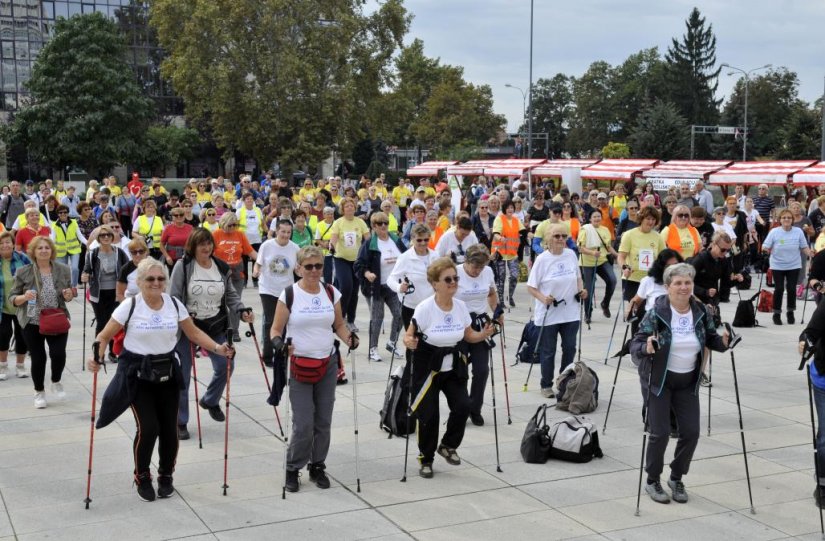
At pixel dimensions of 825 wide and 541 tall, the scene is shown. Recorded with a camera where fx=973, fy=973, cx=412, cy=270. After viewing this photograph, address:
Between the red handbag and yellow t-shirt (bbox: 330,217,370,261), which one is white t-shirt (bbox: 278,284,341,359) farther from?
yellow t-shirt (bbox: 330,217,370,261)

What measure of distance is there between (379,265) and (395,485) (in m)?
4.51

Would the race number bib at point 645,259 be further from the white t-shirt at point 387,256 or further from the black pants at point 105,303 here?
the black pants at point 105,303

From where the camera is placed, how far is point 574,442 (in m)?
7.64

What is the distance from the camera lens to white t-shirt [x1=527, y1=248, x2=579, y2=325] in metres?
9.44

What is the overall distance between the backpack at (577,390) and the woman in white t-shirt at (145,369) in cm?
385

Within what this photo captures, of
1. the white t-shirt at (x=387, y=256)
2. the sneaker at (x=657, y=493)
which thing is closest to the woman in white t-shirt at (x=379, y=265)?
the white t-shirt at (x=387, y=256)

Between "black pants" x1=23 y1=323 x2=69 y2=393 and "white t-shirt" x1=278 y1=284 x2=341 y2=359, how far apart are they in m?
3.51

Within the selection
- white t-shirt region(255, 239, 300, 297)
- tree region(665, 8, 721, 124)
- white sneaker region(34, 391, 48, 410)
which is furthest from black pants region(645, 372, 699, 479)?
tree region(665, 8, 721, 124)

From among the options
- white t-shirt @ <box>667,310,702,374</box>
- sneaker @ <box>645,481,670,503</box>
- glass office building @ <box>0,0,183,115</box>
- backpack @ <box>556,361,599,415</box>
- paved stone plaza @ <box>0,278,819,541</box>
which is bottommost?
paved stone plaza @ <box>0,278,819,541</box>

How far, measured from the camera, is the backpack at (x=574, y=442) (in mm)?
7645

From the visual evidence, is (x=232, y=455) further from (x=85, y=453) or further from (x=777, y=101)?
(x=777, y=101)

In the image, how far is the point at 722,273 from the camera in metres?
10.4

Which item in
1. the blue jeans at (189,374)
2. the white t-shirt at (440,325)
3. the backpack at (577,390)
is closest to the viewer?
the white t-shirt at (440,325)

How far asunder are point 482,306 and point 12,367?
589cm
